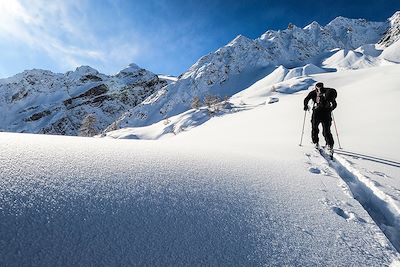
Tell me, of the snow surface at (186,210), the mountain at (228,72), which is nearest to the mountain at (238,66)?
the mountain at (228,72)

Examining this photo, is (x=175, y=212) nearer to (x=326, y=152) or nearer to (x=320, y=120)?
(x=326, y=152)

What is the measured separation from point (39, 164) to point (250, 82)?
126751 mm

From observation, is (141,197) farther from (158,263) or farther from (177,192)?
(158,263)

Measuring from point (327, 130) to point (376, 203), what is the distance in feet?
13.3

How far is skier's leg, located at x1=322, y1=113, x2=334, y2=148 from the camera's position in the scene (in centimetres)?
776

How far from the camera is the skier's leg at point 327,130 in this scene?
776 cm

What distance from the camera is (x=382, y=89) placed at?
61.0 ft

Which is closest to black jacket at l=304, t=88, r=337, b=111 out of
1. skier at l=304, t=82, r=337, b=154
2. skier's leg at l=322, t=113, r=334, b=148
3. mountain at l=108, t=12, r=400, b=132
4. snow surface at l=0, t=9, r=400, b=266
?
skier at l=304, t=82, r=337, b=154

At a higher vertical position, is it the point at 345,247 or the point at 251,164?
the point at 251,164

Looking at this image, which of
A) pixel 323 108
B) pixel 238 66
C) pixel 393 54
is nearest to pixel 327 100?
pixel 323 108

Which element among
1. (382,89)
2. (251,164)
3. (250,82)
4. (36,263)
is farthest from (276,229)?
(250,82)

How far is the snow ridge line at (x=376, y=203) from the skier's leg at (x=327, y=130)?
166 cm

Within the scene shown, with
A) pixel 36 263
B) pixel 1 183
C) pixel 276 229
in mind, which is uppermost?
pixel 1 183

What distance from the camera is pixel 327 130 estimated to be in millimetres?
8031
